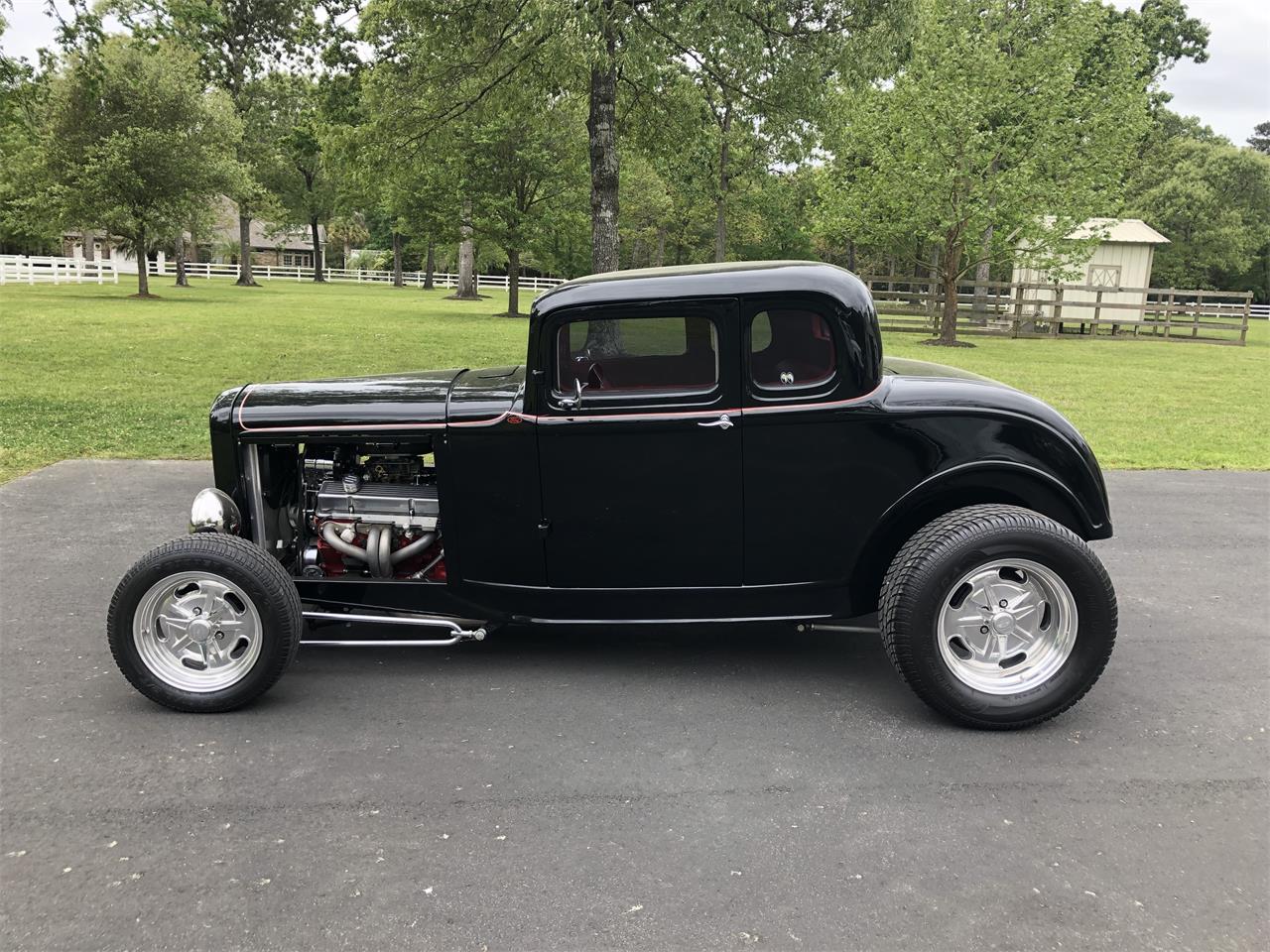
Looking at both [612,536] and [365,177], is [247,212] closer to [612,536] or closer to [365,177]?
[365,177]

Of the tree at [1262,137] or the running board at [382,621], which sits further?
the tree at [1262,137]

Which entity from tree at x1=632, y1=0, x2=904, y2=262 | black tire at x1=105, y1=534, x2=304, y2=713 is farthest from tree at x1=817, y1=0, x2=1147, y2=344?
black tire at x1=105, y1=534, x2=304, y2=713

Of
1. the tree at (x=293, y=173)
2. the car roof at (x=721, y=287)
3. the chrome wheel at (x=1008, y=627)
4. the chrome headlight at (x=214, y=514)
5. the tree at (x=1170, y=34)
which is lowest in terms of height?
the chrome wheel at (x=1008, y=627)

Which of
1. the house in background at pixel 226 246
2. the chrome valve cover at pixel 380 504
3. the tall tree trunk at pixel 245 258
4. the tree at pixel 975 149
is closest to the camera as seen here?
the chrome valve cover at pixel 380 504

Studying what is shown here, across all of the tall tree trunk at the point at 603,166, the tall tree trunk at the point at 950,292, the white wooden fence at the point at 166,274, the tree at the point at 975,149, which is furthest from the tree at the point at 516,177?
the tall tree trunk at the point at 603,166

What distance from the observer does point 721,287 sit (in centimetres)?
378

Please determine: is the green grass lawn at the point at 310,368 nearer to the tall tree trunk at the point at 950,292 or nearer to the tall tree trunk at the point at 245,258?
the tall tree trunk at the point at 950,292

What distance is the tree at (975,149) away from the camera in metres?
20.3

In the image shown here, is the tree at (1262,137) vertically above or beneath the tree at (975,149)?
above

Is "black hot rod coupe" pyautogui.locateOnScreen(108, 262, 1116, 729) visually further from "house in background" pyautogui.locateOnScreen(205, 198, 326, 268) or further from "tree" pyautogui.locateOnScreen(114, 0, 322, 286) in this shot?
"house in background" pyautogui.locateOnScreen(205, 198, 326, 268)

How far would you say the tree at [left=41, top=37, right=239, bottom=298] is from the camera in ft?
91.1

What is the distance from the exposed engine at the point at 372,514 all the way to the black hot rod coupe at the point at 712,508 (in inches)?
6.8

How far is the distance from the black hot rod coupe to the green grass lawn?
5187mm

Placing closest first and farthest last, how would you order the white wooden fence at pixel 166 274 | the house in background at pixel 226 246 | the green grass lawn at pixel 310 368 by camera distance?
the green grass lawn at pixel 310 368 < the white wooden fence at pixel 166 274 < the house in background at pixel 226 246
